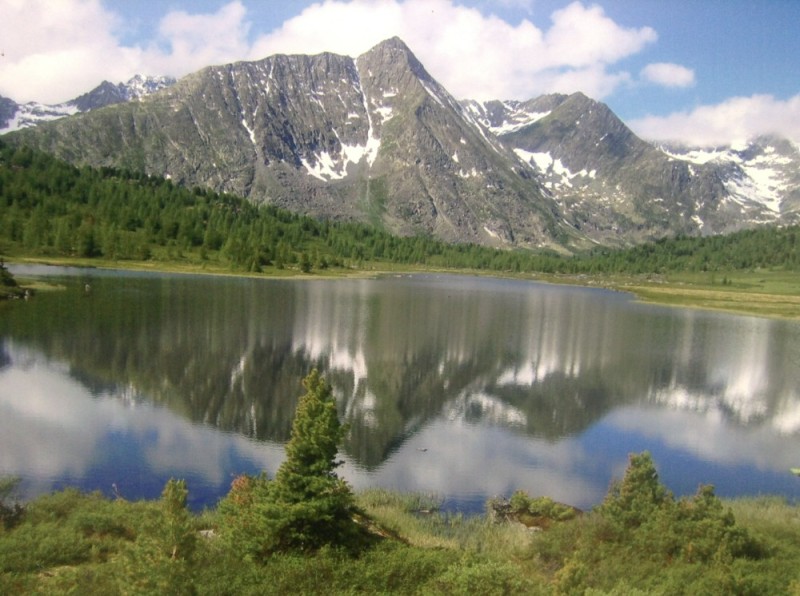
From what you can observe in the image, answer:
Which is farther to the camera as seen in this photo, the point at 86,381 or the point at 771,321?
the point at 771,321

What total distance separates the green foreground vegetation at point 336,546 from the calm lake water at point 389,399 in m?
7.15

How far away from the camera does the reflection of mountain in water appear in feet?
149

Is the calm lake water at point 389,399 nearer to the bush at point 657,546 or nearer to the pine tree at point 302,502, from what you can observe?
the bush at point 657,546

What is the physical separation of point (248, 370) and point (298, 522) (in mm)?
35581

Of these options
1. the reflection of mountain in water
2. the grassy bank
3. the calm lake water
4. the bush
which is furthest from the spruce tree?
the calm lake water

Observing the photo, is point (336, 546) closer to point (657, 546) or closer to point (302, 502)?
point (302, 502)

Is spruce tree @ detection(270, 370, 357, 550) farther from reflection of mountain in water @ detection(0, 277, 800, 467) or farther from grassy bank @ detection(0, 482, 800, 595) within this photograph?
reflection of mountain in water @ detection(0, 277, 800, 467)

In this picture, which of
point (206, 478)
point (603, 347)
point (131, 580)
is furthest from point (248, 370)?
point (603, 347)

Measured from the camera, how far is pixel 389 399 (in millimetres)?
48656

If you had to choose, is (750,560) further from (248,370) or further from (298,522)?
(248,370)

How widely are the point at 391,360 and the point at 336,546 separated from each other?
44.1m

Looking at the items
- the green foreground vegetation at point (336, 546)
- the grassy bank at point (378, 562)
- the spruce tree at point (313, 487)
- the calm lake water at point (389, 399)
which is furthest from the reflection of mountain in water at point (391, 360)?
the grassy bank at point (378, 562)

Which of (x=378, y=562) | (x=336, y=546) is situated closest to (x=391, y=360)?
(x=336, y=546)

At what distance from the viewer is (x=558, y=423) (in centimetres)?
4622
